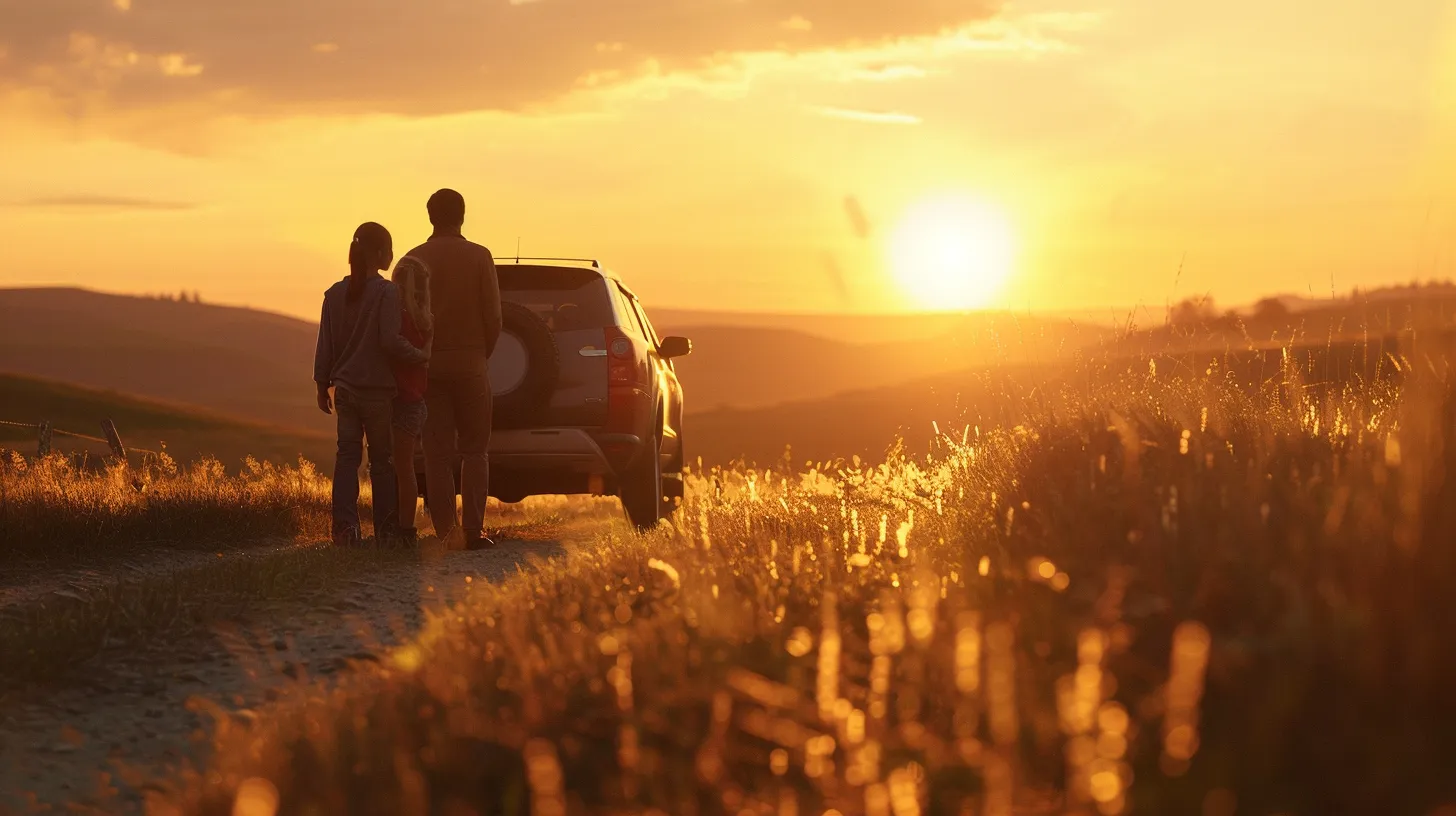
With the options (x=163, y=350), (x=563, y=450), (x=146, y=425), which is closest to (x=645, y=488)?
(x=563, y=450)

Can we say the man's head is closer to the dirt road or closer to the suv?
the suv

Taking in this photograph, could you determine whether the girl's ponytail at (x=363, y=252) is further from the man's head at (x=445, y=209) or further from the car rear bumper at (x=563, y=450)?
the car rear bumper at (x=563, y=450)

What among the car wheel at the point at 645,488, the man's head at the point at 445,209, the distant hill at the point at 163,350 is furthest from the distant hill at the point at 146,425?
the man's head at the point at 445,209

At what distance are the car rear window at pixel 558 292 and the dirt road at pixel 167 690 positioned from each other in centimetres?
324

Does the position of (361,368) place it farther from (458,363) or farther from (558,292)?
(558,292)

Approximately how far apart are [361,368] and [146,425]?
4592 cm


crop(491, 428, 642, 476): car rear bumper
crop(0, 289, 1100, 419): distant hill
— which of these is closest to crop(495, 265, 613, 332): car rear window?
crop(491, 428, 642, 476): car rear bumper

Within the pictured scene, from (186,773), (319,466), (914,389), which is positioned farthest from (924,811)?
(914,389)

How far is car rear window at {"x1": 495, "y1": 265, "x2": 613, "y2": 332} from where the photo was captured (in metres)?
10.0

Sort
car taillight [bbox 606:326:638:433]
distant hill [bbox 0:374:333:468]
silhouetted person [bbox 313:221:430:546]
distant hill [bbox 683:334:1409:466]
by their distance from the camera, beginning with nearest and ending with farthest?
distant hill [bbox 683:334:1409:466], silhouetted person [bbox 313:221:430:546], car taillight [bbox 606:326:638:433], distant hill [bbox 0:374:333:468]

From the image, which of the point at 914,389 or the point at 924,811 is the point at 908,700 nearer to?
the point at 924,811

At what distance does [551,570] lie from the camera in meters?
6.43

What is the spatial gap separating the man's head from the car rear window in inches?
40.7

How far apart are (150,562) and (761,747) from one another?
737 cm
